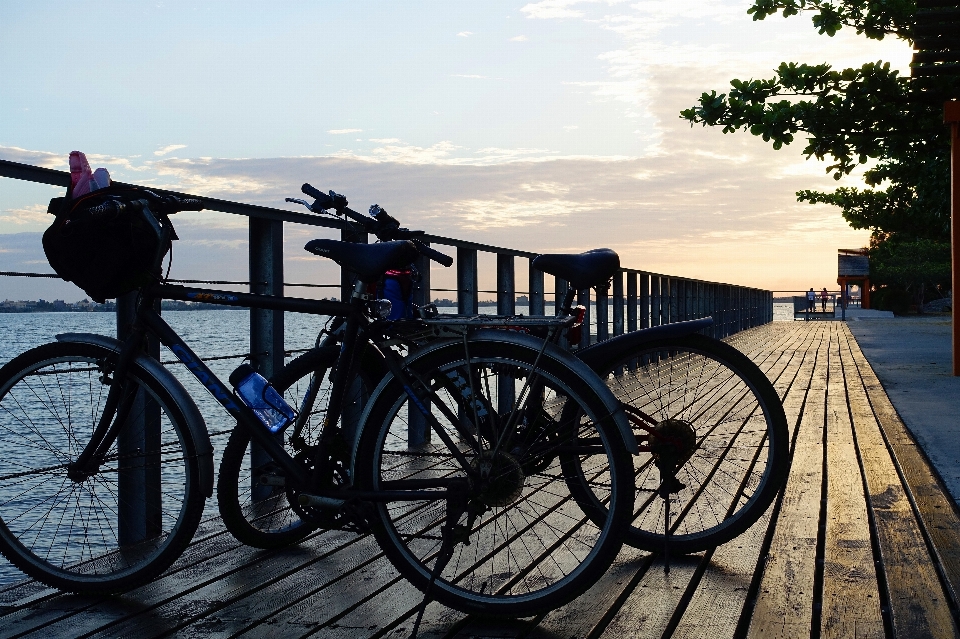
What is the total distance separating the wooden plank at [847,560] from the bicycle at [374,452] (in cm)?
59

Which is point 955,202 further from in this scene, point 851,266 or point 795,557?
point 851,266

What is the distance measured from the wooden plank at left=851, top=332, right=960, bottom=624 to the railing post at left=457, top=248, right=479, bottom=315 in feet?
7.92

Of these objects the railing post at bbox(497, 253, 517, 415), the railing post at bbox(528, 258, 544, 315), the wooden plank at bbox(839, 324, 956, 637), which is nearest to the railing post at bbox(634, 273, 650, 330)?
the railing post at bbox(528, 258, 544, 315)

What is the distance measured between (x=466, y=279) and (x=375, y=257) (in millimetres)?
3422

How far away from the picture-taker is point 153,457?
3271 mm

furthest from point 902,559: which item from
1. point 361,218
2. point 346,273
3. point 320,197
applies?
point 346,273

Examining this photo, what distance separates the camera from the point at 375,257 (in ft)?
8.94

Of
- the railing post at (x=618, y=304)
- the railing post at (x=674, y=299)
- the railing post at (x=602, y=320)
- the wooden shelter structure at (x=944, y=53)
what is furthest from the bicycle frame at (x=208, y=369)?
the railing post at (x=674, y=299)

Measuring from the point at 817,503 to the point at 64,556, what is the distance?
2.65m

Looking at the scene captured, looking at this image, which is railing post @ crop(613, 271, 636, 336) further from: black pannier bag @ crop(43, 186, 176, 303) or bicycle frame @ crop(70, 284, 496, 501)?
black pannier bag @ crop(43, 186, 176, 303)

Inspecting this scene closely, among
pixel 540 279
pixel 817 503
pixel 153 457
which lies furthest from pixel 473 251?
pixel 153 457

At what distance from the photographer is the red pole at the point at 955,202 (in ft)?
32.4

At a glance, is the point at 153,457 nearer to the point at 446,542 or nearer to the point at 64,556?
the point at 64,556

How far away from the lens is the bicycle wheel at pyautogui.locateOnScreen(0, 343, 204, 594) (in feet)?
9.49
